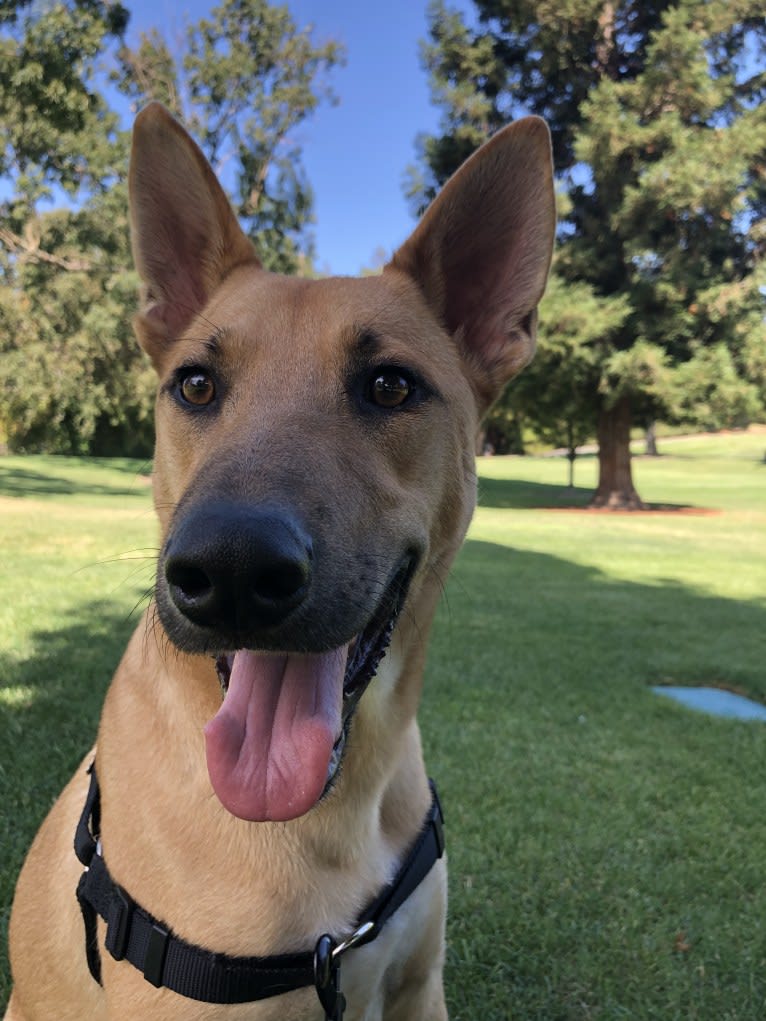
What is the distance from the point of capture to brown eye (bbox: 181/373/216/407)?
226 cm

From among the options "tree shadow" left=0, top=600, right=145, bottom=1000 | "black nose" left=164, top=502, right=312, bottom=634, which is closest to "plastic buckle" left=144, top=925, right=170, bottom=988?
"black nose" left=164, top=502, right=312, bottom=634

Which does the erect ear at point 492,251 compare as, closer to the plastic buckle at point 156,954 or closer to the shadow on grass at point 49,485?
the plastic buckle at point 156,954

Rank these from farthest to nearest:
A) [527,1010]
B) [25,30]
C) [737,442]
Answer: [737,442], [25,30], [527,1010]

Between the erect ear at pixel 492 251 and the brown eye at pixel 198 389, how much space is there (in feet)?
2.78

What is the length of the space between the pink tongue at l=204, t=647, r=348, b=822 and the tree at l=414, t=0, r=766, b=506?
2319 centimetres

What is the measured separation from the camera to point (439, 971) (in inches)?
98.0

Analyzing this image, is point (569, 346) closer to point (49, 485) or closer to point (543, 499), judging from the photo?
point (543, 499)

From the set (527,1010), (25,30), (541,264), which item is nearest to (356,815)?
(527,1010)

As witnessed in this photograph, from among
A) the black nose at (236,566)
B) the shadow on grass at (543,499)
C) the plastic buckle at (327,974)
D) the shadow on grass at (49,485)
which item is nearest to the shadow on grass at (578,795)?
the plastic buckle at (327,974)

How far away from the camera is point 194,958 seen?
1835mm

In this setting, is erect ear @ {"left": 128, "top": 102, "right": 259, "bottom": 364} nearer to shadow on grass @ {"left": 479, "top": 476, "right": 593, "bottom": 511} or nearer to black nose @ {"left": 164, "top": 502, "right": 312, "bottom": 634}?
black nose @ {"left": 164, "top": 502, "right": 312, "bottom": 634}

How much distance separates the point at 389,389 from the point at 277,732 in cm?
102

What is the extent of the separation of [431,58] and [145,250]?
28.7 meters

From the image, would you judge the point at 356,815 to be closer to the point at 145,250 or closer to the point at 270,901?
the point at 270,901
